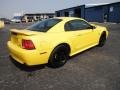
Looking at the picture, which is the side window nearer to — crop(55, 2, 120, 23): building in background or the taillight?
the taillight

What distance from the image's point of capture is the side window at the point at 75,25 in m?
5.40

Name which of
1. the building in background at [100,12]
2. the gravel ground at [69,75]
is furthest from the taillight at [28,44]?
the building in background at [100,12]

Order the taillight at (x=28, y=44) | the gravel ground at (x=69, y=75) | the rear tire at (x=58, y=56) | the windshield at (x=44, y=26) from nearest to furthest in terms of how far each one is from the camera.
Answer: the gravel ground at (x=69, y=75) → the taillight at (x=28, y=44) → the rear tire at (x=58, y=56) → the windshield at (x=44, y=26)

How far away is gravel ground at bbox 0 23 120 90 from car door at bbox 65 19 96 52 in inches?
20.8

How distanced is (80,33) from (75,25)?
1.08ft

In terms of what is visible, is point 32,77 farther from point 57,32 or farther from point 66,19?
point 66,19

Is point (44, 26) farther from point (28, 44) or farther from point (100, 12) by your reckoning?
point (100, 12)

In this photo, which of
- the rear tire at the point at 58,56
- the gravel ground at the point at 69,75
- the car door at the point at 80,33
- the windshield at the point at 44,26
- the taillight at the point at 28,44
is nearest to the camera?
the gravel ground at the point at 69,75

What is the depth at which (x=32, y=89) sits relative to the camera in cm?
383

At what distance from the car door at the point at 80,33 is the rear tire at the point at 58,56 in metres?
0.44

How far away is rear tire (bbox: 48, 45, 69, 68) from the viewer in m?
4.80

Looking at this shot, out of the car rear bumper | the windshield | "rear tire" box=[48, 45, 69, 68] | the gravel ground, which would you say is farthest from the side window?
the car rear bumper

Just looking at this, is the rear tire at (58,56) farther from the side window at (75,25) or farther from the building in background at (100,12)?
the building in background at (100,12)

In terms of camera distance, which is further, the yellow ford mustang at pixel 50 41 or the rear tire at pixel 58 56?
the rear tire at pixel 58 56
